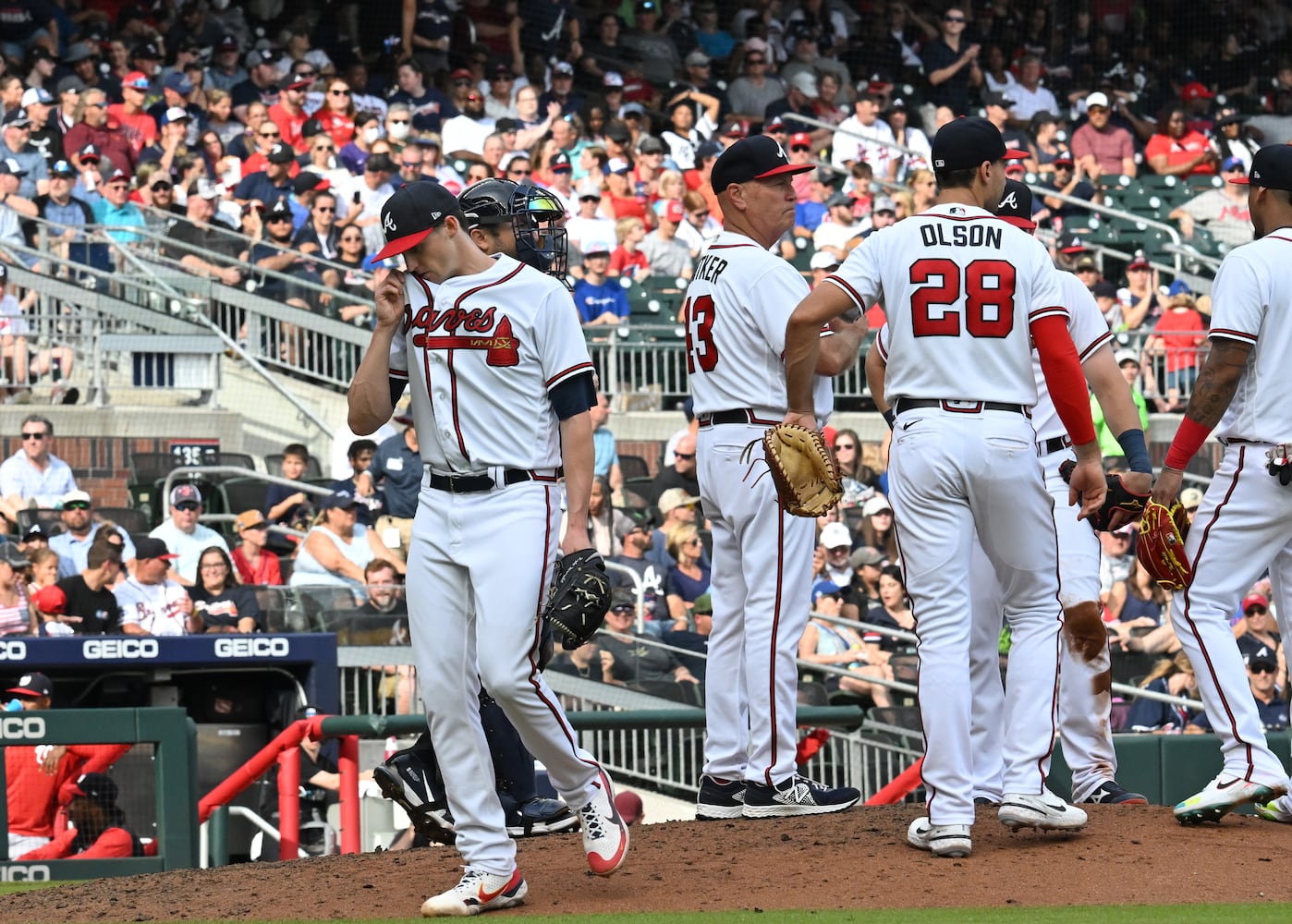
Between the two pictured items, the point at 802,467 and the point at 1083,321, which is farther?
the point at 1083,321

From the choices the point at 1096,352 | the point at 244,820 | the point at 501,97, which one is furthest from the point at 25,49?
the point at 1096,352

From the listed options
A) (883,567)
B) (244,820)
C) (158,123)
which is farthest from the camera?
(158,123)

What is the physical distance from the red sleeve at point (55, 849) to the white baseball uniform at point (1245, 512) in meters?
4.17

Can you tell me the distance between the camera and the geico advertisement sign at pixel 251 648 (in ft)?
25.4

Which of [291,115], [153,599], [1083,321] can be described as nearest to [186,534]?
[153,599]

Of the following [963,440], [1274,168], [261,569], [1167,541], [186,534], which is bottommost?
[261,569]

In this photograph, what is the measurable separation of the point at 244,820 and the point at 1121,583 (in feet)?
19.4

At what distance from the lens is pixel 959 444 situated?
5.51m

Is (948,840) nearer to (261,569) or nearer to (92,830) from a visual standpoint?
(92,830)

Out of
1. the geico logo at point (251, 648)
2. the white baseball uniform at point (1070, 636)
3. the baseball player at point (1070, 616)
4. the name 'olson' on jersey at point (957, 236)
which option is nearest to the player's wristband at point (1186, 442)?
the baseball player at point (1070, 616)

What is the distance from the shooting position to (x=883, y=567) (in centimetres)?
1155

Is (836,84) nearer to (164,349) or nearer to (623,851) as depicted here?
(164,349)

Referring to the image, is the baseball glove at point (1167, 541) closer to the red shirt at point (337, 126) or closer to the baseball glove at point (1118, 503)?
the baseball glove at point (1118, 503)

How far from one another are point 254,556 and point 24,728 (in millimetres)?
4329
